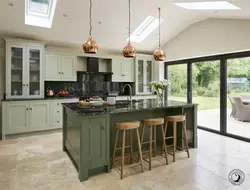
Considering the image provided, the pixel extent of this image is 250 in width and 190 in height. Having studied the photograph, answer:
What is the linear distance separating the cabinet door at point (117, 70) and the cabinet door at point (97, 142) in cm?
349

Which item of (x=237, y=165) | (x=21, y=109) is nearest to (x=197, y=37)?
(x=237, y=165)

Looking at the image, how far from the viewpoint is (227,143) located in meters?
4.17

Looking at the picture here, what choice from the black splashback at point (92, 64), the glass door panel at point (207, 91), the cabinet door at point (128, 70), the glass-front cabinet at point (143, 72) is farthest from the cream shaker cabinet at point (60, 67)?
the glass door panel at point (207, 91)

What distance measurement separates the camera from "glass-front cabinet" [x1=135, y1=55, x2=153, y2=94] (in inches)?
254

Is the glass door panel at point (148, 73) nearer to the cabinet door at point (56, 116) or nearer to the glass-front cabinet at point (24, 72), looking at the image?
the cabinet door at point (56, 116)

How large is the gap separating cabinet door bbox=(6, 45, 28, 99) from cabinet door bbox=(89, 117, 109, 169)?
297cm

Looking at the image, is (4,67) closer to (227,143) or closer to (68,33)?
(68,33)

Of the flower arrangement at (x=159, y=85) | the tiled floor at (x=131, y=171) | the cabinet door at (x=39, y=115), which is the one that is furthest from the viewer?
the cabinet door at (x=39, y=115)

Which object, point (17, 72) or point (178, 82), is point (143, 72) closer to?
point (178, 82)

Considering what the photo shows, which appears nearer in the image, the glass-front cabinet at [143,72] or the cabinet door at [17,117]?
the cabinet door at [17,117]

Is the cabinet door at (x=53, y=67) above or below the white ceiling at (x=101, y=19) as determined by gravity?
below

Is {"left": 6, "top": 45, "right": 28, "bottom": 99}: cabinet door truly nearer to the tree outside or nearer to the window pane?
the window pane

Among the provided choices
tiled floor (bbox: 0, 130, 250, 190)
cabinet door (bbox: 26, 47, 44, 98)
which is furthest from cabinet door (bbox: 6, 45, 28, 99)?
tiled floor (bbox: 0, 130, 250, 190)

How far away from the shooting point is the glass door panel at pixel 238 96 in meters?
4.39
